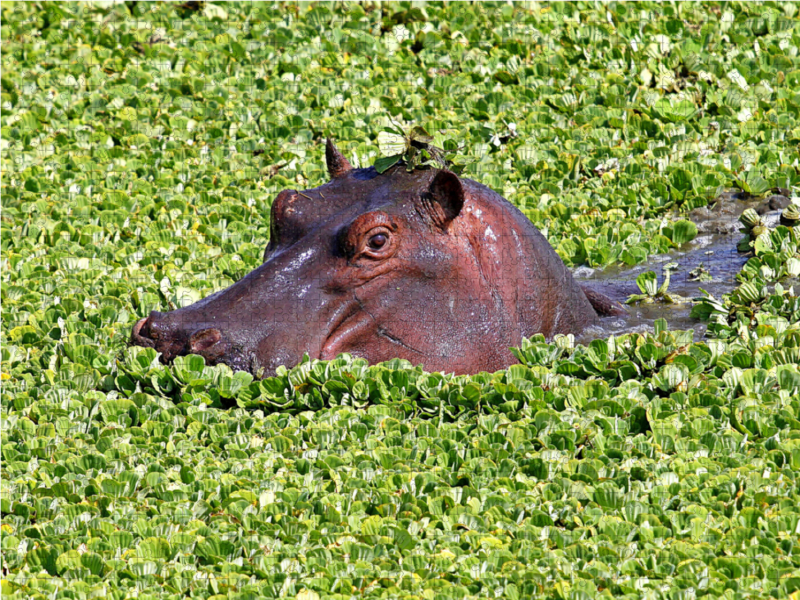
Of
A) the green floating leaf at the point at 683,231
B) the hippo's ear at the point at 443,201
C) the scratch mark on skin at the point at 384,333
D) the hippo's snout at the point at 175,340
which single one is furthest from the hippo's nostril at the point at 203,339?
the green floating leaf at the point at 683,231

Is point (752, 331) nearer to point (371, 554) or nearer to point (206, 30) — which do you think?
point (371, 554)

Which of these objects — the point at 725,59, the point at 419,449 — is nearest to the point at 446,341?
the point at 419,449

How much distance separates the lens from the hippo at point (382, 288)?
18.3ft

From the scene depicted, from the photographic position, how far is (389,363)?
563cm

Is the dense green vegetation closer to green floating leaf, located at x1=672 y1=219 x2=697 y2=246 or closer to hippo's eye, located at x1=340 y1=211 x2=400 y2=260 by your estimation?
green floating leaf, located at x1=672 y1=219 x2=697 y2=246

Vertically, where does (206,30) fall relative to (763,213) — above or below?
above

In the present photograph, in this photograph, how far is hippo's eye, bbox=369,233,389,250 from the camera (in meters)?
Answer: 5.64

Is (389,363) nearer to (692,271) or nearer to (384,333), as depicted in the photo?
(384,333)

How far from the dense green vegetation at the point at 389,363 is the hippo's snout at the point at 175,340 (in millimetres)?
75

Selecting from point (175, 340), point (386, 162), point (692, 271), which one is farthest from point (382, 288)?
point (692, 271)

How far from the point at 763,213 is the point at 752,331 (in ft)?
7.38

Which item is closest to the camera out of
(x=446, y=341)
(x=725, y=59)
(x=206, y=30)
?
(x=446, y=341)

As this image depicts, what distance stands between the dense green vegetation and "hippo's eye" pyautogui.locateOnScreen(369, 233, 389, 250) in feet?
1.90

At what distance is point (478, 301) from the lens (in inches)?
230
